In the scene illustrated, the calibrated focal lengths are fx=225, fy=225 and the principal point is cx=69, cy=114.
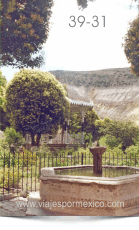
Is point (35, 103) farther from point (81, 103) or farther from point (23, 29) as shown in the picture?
point (23, 29)

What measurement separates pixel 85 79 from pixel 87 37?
1317 millimetres

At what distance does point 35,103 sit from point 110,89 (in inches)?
92.7

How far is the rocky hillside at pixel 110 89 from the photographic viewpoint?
659 cm

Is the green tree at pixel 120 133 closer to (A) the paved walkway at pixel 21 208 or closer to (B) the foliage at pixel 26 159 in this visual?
(B) the foliage at pixel 26 159

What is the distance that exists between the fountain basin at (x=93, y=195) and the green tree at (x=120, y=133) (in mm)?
3514

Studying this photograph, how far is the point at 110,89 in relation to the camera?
697cm

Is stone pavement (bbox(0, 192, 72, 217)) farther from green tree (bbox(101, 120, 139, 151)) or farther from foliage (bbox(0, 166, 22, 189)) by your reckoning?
green tree (bbox(101, 120, 139, 151))

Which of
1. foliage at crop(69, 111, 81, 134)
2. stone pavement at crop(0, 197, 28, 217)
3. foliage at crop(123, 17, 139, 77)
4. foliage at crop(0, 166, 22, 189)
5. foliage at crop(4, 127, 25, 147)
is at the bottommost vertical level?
stone pavement at crop(0, 197, 28, 217)

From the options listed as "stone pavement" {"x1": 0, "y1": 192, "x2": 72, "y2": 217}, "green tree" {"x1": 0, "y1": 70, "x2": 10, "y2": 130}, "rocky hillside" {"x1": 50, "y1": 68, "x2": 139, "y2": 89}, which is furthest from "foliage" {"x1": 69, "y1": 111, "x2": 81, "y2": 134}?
"stone pavement" {"x1": 0, "y1": 192, "x2": 72, "y2": 217}

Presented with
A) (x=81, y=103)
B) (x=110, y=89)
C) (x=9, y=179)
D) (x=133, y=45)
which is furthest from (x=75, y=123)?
(x=9, y=179)

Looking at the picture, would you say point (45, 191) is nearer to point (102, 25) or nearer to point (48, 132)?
point (48, 132)

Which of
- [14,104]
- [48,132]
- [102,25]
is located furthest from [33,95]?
[102,25]

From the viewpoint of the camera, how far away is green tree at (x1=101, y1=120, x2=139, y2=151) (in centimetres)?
694

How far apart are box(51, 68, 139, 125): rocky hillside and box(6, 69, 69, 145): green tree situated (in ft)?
1.69
